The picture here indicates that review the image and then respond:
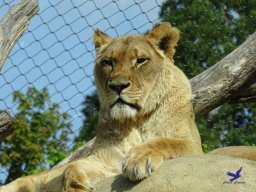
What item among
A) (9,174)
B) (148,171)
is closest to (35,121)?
(9,174)

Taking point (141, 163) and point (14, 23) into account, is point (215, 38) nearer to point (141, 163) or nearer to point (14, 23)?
point (14, 23)

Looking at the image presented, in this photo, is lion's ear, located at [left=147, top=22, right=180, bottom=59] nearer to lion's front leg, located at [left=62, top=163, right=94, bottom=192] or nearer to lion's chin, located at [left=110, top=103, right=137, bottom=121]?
lion's chin, located at [left=110, top=103, right=137, bottom=121]

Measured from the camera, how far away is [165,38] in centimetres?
345

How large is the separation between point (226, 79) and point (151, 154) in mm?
998

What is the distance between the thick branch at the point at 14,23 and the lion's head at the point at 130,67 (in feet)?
0.92

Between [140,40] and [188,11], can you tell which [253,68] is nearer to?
[140,40]

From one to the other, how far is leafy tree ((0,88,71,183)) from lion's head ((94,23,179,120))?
200 centimetres

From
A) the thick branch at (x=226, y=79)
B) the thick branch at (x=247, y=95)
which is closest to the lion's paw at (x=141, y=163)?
the thick branch at (x=226, y=79)

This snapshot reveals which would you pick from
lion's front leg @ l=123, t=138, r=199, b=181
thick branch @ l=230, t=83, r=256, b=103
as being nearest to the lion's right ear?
lion's front leg @ l=123, t=138, r=199, b=181

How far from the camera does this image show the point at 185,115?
331cm

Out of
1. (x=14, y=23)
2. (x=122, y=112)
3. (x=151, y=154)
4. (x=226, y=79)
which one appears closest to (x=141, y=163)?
(x=151, y=154)

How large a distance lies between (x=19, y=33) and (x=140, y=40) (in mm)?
482

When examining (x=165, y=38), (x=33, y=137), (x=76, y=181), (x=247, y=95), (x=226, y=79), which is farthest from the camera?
(x=33, y=137)

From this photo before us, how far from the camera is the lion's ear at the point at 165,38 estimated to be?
3.45 metres
